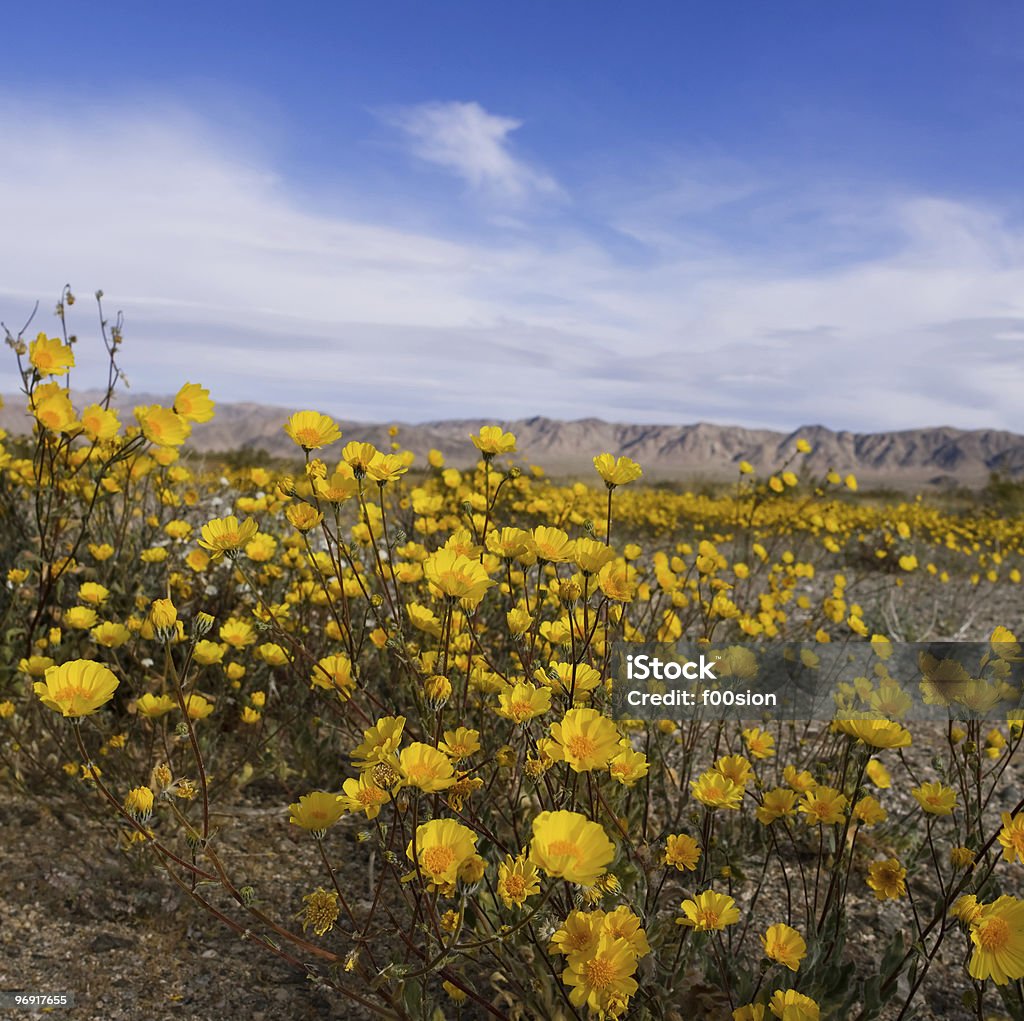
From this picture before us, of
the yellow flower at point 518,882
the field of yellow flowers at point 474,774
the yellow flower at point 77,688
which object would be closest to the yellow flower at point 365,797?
the field of yellow flowers at point 474,774

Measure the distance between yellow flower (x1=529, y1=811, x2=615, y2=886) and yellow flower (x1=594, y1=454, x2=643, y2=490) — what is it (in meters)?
0.96

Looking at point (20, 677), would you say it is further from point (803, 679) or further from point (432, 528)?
point (803, 679)

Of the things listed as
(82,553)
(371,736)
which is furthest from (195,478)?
(371,736)

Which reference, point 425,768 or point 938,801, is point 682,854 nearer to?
point 938,801

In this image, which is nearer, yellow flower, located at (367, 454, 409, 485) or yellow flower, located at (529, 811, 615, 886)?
yellow flower, located at (529, 811, 615, 886)

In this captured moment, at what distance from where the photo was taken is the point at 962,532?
1009 centimetres

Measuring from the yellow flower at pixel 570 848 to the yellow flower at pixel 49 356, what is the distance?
2.32 m

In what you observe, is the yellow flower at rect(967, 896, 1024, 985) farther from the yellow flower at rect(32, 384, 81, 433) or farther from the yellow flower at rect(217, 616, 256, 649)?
the yellow flower at rect(32, 384, 81, 433)

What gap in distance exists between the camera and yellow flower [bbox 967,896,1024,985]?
133cm

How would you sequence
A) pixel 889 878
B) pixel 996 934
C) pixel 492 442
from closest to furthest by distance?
pixel 996 934, pixel 889 878, pixel 492 442

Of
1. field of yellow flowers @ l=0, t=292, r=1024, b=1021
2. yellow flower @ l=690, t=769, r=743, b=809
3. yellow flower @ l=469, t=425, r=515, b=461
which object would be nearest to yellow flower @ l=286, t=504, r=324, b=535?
field of yellow flowers @ l=0, t=292, r=1024, b=1021

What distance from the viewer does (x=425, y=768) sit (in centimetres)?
135

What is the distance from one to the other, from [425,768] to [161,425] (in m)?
1.52

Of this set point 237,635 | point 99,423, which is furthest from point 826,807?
point 99,423
